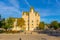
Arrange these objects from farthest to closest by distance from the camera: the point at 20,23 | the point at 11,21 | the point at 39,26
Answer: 1. the point at 39,26
2. the point at 20,23
3. the point at 11,21

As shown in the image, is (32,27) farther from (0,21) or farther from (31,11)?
(0,21)

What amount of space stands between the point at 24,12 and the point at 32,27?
11.9 m

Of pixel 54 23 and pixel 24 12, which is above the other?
pixel 24 12

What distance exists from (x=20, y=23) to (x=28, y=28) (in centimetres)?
2133

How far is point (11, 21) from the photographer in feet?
222

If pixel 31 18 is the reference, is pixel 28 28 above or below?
below

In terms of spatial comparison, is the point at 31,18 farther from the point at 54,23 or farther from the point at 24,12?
the point at 54,23

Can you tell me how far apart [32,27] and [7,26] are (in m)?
36.6

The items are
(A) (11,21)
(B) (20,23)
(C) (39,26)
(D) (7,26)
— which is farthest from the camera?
(C) (39,26)

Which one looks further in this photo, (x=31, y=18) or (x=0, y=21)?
(x=31, y=18)

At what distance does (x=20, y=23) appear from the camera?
75.9 m

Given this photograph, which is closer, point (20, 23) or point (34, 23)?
point (20, 23)

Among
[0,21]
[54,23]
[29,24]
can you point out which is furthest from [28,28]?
[0,21]

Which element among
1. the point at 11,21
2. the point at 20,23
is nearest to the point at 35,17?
the point at 20,23
